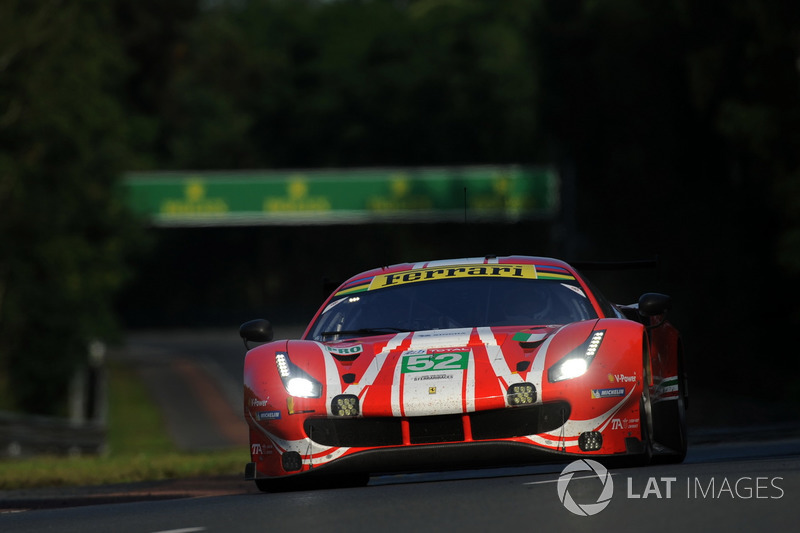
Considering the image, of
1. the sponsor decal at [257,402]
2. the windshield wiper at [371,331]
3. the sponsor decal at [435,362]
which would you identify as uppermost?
the windshield wiper at [371,331]

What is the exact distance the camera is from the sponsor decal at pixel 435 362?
7816mm

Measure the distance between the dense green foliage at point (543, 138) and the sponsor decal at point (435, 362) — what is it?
328cm

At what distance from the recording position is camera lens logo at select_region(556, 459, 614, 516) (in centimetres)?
648

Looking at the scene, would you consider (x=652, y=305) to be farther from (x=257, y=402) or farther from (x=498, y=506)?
(x=498, y=506)

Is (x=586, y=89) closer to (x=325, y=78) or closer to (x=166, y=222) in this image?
(x=166, y=222)

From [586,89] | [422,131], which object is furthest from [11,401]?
[422,131]

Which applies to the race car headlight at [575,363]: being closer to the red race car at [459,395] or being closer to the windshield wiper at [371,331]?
the red race car at [459,395]

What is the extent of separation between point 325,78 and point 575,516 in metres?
86.1

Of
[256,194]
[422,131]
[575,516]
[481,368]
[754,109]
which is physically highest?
[422,131]

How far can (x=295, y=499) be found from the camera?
7.62m

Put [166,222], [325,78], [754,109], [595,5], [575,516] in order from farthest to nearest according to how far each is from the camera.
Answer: [325,78], [166,222], [595,5], [754,109], [575,516]

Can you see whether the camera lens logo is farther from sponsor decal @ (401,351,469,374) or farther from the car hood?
sponsor decal @ (401,351,469,374)

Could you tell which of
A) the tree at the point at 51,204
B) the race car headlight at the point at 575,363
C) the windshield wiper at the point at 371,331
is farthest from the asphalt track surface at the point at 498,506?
the tree at the point at 51,204

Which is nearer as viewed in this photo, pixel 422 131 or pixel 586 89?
pixel 586 89
